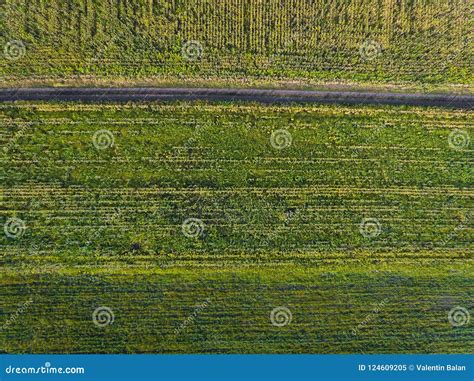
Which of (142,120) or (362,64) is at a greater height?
(362,64)

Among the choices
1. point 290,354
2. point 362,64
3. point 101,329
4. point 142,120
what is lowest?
point 290,354

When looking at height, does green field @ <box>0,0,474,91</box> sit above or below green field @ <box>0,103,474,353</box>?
above

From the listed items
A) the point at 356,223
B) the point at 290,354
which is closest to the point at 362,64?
the point at 356,223

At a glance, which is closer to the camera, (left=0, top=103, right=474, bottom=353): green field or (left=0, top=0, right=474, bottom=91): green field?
(left=0, top=103, right=474, bottom=353): green field

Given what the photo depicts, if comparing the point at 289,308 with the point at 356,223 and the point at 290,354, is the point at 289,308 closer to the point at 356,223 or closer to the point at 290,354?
the point at 290,354
